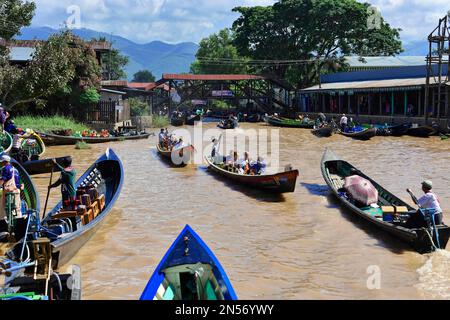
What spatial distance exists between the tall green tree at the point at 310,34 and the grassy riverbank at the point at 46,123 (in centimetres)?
2547

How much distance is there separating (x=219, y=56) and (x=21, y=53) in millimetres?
37719

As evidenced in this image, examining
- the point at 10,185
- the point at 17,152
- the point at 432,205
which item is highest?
the point at 17,152

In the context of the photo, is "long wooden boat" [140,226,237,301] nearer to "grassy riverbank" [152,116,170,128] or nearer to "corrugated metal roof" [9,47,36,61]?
"corrugated metal roof" [9,47,36,61]

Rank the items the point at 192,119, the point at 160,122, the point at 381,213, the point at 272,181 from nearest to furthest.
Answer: the point at 381,213
the point at 272,181
the point at 160,122
the point at 192,119

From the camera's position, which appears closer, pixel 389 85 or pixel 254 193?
pixel 254 193

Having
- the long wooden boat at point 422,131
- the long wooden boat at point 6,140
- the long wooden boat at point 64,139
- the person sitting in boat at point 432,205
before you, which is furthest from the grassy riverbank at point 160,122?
the person sitting in boat at point 432,205

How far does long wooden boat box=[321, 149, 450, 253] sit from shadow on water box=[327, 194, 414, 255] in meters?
0.16

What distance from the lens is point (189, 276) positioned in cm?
621

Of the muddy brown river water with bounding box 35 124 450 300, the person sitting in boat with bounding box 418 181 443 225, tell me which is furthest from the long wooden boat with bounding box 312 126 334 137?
the person sitting in boat with bounding box 418 181 443 225

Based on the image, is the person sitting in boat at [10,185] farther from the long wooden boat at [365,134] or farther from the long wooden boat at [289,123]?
the long wooden boat at [289,123]

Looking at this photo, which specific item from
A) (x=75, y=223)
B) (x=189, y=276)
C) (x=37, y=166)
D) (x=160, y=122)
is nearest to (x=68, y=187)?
(x=75, y=223)

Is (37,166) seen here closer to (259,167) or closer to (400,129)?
(259,167)

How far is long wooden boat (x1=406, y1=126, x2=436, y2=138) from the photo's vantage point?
29.2 metres
